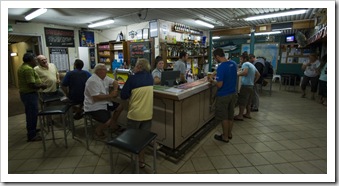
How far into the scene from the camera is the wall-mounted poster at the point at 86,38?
7254 millimetres

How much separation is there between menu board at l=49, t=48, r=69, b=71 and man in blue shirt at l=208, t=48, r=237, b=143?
6.29 m

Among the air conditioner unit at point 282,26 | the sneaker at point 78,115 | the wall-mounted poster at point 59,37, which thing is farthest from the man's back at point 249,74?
the wall-mounted poster at point 59,37

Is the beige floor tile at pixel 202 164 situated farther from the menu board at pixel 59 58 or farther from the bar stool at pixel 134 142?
the menu board at pixel 59 58

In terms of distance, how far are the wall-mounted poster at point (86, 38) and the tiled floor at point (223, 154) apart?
4.37 m

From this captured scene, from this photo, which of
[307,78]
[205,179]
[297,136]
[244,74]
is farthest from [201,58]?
[205,179]

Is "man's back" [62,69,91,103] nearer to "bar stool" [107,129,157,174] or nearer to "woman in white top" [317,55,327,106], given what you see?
"bar stool" [107,129,157,174]

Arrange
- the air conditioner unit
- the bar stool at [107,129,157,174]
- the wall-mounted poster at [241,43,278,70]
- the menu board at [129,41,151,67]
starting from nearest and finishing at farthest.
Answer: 1. the bar stool at [107,129,157,174]
2. the menu board at [129,41,151,67]
3. the air conditioner unit
4. the wall-mounted poster at [241,43,278,70]

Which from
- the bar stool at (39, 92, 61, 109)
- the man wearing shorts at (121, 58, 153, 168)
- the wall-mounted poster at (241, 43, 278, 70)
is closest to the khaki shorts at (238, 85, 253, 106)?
the man wearing shorts at (121, 58, 153, 168)

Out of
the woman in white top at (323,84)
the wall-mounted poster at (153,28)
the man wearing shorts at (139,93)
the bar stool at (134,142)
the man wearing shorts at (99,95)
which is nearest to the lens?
the bar stool at (134,142)

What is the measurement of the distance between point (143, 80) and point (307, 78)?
6.66 meters

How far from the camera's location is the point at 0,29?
1.98 m

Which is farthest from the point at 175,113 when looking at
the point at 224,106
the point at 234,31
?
the point at 234,31

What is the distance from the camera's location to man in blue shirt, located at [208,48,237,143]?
2832 mm

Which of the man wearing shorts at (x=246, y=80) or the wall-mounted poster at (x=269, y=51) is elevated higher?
the wall-mounted poster at (x=269, y=51)
